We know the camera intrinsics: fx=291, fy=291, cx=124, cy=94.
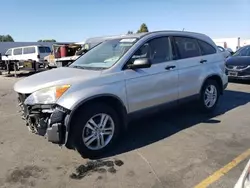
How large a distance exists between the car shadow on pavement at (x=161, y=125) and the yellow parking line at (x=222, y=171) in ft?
4.52

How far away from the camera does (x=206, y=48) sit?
6602mm

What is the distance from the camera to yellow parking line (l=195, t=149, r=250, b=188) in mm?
3464

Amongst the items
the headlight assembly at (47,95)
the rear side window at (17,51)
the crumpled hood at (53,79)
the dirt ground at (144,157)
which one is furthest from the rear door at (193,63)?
the rear side window at (17,51)

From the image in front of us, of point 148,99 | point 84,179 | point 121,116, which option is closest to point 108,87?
point 121,116

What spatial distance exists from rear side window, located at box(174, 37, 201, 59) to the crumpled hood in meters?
2.08

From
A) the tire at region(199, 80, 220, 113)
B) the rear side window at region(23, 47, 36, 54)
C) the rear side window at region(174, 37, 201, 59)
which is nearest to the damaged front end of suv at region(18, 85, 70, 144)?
the rear side window at region(174, 37, 201, 59)

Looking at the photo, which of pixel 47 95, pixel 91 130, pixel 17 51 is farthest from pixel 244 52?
pixel 17 51

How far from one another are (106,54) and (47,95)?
4.93ft

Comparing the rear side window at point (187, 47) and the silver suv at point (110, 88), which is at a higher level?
the rear side window at point (187, 47)

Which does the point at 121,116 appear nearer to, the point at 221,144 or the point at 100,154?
the point at 100,154

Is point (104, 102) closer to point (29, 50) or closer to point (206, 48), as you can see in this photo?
point (206, 48)

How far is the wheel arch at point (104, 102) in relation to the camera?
13.2 feet

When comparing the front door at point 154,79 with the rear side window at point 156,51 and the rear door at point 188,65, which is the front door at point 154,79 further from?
the rear door at point 188,65

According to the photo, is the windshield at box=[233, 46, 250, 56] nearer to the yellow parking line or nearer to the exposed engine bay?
the yellow parking line
